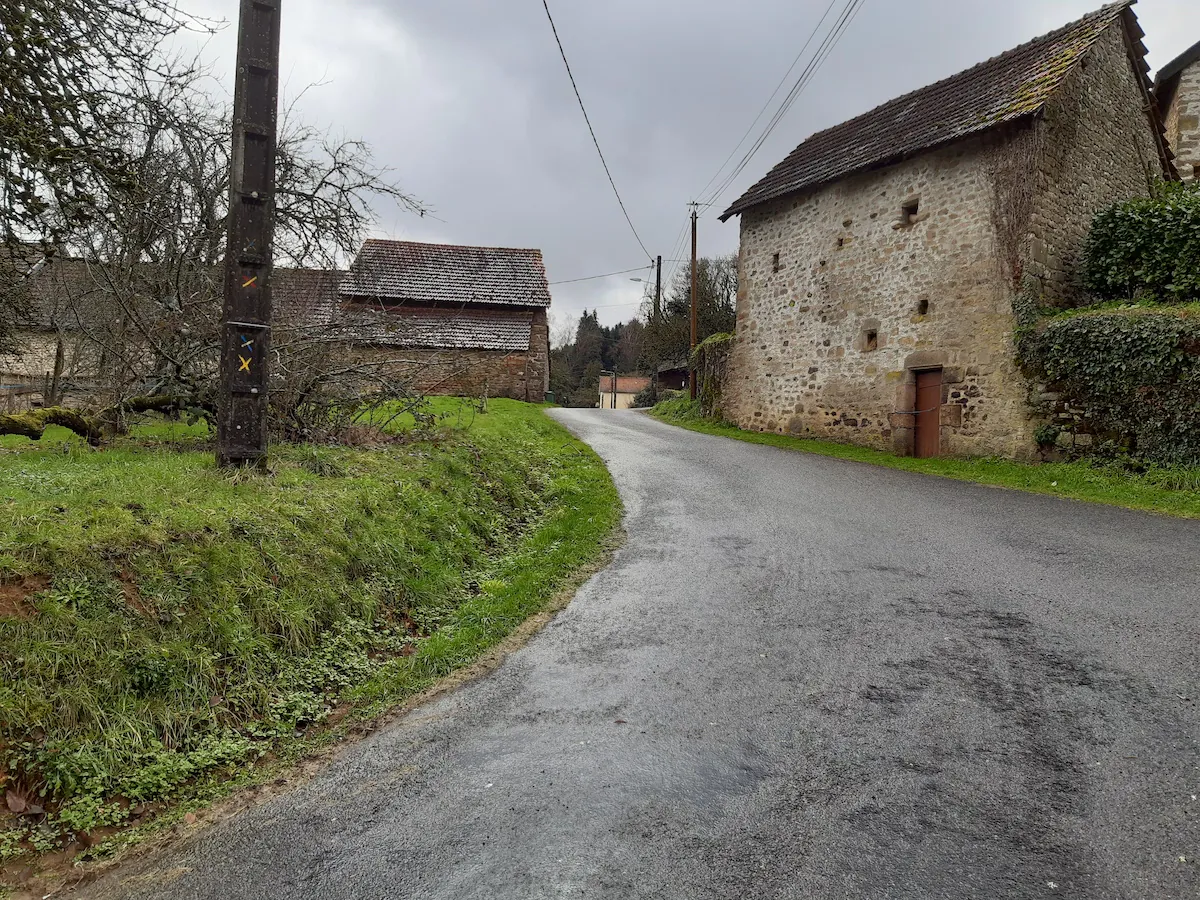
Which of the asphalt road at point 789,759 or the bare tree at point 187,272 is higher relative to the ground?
the bare tree at point 187,272

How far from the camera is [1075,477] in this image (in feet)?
35.7

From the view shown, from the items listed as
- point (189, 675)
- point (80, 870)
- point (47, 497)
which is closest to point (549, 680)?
point (189, 675)

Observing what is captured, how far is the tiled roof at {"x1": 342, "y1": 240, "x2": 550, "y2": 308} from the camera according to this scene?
88.7 ft

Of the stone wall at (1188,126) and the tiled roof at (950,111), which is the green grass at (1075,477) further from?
the stone wall at (1188,126)

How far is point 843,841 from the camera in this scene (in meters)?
2.71

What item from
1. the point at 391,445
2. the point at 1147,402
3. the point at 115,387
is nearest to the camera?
the point at 115,387

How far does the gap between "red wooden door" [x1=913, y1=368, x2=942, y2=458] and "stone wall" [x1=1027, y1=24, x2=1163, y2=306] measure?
2421 mm

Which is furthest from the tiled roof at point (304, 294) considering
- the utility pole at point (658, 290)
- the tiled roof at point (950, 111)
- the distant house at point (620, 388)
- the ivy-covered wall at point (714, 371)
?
the distant house at point (620, 388)

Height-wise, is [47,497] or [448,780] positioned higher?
[47,497]

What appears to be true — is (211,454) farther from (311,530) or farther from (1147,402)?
(1147,402)

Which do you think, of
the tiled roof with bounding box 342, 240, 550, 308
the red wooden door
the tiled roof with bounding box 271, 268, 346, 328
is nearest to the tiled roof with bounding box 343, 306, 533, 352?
the tiled roof with bounding box 342, 240, 550, 308

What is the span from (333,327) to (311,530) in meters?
4.23

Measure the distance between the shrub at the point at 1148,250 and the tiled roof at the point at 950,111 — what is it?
2574 millimetres

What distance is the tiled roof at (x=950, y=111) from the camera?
13.2 metres
